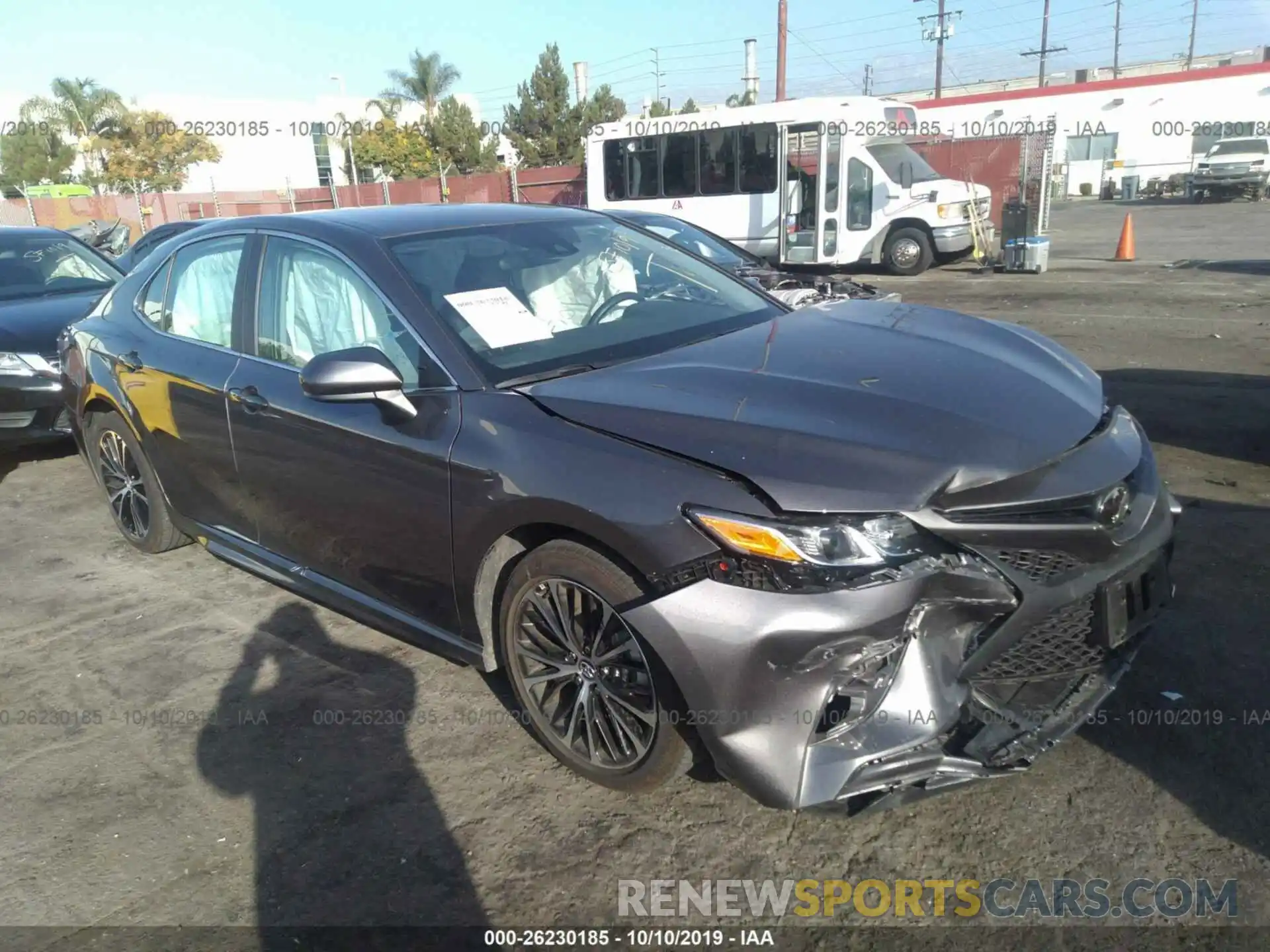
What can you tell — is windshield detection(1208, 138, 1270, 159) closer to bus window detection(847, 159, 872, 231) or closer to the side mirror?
bus window detection(847, 159, 872, 231)

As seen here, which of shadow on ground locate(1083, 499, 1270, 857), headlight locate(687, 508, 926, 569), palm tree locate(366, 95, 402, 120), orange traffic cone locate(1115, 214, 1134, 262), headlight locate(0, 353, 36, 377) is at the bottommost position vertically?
shadow on ground locate(1083, 499, 1270, 857)

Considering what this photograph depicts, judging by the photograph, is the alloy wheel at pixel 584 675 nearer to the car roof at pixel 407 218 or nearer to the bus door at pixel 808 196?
the car roof at pixel 407 218

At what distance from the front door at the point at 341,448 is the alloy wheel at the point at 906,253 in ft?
47.3

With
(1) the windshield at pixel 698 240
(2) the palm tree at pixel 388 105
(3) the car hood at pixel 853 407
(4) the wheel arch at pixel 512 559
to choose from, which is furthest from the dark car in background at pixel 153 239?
(2) the palm tree at pixel 388 105

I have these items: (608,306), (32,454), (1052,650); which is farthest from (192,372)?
(32,454)

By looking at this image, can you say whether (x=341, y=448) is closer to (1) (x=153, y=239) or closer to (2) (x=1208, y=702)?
(2) (x=1208, y=702)

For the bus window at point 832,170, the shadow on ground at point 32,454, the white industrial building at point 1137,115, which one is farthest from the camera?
the white industrial building at point 1137,115

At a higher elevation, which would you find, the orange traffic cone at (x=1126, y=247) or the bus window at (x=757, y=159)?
the bus window at (x=757, y=159)

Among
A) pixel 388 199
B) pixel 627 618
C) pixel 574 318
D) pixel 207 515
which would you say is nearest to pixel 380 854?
pixel 627 618

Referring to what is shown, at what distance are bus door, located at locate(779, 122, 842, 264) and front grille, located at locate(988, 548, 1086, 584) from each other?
49.7ft

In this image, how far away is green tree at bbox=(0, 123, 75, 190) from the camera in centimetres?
5119

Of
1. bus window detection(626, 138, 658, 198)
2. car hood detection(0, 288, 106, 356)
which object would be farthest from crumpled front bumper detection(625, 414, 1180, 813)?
bus window detection(626, 138, 658, 198)

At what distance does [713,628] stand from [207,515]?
282 centimetres

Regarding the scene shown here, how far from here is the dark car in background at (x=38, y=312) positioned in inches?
255
